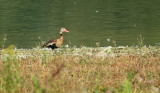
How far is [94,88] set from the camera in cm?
685

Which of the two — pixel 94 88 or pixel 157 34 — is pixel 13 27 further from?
pixel 94 88

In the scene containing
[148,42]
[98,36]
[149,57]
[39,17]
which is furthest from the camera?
[39,17]

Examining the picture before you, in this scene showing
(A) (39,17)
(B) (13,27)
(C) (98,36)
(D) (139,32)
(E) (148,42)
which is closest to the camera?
(E) (148,42)

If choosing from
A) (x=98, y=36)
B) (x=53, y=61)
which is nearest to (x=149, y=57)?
(x=53, y=61)

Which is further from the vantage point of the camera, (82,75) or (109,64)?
(109,64)

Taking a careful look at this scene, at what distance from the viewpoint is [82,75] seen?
8055 mm

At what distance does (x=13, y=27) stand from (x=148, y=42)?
9.15 m

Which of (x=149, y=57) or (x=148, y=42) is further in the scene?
(x=148, y=42)

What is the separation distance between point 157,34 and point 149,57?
33.0 ft

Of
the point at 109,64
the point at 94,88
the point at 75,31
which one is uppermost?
the point at 75,31

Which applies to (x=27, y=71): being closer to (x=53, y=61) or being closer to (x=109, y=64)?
(x=53, y=61)

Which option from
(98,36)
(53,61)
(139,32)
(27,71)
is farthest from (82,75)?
(139,32)

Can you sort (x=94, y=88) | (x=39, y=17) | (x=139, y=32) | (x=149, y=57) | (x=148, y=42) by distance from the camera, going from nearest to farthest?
(x=94, y=88) → (x=149, y=57) → (x=148, y=42) → (x=139, y=32) → (x=39, y=17)

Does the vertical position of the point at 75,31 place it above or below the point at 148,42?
above
